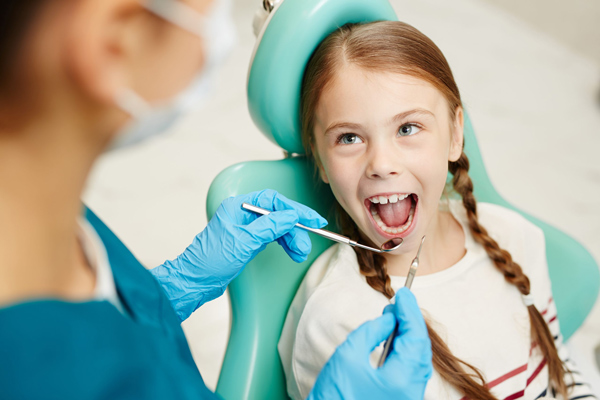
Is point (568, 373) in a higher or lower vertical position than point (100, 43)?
lower

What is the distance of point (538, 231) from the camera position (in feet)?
4.01

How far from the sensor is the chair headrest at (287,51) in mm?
962

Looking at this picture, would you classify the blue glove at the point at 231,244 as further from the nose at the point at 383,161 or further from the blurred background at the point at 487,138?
the blurred background at the point at 487,138

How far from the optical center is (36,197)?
47cm

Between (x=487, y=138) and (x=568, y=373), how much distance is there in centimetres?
162

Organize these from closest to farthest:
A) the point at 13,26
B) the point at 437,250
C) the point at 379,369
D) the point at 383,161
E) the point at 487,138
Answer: the point at 13,26, the point at 379,369, the point at 383,161, the point at 437,250, the point at 487,138

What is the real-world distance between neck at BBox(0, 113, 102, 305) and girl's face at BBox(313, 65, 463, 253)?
544mm

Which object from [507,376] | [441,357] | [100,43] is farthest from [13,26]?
[507,376]

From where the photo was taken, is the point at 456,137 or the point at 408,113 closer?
the point at 408,113

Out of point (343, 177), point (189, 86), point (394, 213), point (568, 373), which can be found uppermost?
point (189, 86)

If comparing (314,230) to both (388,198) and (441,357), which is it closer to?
(388,198)

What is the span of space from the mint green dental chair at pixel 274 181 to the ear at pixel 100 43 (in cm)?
54

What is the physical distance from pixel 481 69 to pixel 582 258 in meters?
1.94

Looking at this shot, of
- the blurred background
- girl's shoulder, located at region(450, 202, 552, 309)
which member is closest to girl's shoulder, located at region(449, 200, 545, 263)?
girl's shoulder, located at region(450, 202, 552, 309)
